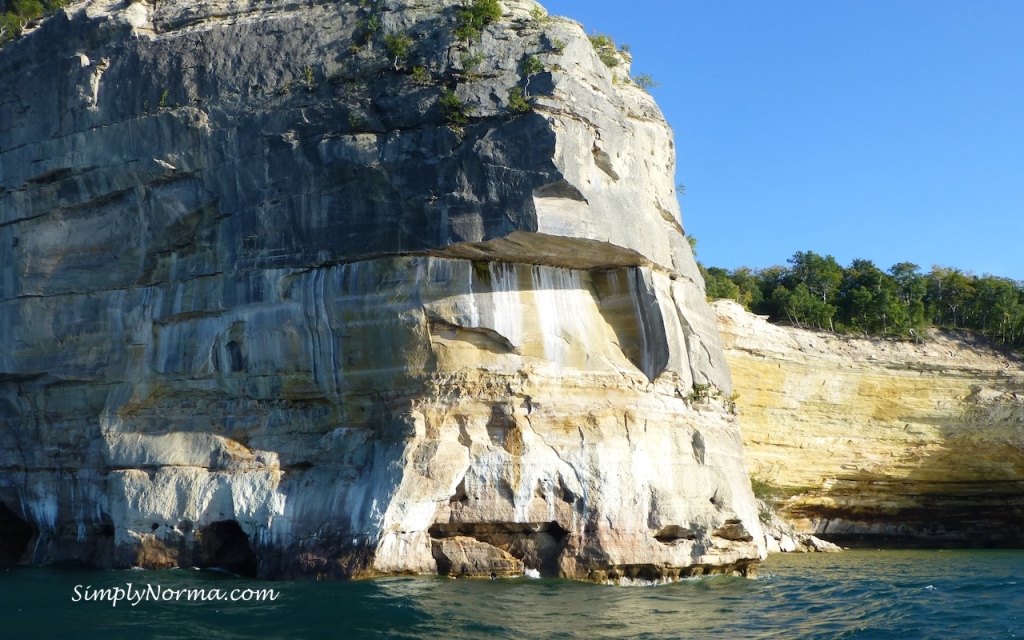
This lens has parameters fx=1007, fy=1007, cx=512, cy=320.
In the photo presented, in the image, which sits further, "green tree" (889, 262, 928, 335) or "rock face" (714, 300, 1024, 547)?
"green tree" (889, 262, 928, 335)

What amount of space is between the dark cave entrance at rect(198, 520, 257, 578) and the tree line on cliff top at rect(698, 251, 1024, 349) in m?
19.6

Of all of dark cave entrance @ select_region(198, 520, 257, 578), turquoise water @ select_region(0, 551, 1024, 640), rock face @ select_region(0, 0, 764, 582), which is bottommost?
turquoise water @ select_region(0, 551, 1024, 640)

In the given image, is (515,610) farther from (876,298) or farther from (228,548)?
(876,298)

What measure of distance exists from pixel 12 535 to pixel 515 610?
52.0 feet

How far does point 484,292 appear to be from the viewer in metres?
19.0

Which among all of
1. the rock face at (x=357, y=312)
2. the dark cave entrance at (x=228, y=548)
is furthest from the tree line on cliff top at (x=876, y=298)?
the dark cave entrance at (x=228, y=548)

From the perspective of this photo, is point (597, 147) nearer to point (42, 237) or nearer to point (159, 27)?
point (159, 27)

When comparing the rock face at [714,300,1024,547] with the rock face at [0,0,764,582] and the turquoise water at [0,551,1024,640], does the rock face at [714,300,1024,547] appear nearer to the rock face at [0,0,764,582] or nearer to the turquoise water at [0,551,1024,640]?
the rock face at [0,0,764,582]

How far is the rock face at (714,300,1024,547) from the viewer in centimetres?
2909

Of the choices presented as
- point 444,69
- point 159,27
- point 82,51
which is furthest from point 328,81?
point 82,51

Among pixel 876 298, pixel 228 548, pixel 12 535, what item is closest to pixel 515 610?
pixel 228 548

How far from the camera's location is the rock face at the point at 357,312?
1820cm

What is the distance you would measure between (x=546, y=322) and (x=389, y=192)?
3.87 meters

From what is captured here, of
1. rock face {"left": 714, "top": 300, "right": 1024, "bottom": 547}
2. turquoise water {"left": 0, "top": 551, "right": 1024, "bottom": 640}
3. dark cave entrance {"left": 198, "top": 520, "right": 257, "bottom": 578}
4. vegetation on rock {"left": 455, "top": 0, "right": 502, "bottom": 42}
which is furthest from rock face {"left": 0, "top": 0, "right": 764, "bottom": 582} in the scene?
rock face {"left": 714, "top": 300, "right": 1024, "bottom": 547}
